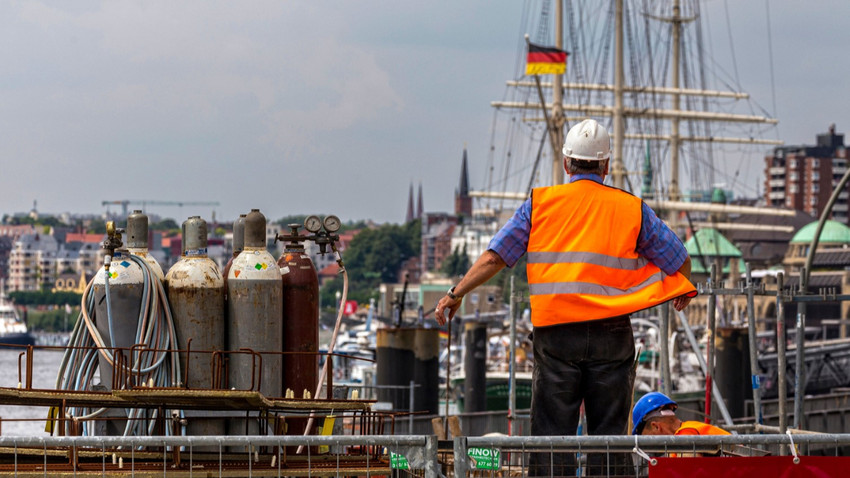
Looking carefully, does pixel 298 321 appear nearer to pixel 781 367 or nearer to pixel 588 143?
pixel 588 143

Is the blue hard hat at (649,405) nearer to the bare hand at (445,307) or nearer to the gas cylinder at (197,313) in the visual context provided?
the bare hand at (445,307)

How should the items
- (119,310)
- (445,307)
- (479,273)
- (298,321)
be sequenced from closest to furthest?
(479,273), (445,307), (119,310), (298,321)

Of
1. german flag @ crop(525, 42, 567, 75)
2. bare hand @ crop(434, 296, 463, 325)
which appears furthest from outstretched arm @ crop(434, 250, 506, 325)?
german flag @ crop(525, 42, 567, 75)

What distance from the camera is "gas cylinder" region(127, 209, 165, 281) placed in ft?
34.1

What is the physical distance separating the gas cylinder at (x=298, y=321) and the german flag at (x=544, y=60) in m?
48.7

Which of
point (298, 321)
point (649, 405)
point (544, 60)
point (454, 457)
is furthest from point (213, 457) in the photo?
point (544, 60)

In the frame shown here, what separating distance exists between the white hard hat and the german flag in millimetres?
50888

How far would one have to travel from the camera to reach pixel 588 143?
25.7 ft

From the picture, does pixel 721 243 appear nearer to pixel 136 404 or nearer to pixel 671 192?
pixel 671 192

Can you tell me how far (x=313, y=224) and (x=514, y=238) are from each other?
9.81ft

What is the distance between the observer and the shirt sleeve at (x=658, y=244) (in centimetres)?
776

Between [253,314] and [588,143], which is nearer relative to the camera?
[588,143]

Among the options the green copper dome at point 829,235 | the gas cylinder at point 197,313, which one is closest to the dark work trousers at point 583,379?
the gas cylinder at point 197,313

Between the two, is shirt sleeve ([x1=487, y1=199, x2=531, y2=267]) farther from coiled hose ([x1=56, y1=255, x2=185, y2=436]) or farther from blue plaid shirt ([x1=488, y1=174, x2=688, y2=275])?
coiled hose ([x1=56, y1=255, x2=185, y2=436])
